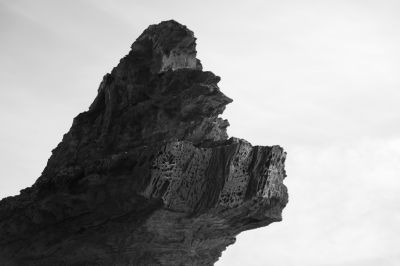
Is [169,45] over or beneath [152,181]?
over

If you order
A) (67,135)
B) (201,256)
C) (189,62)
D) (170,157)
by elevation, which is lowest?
(201,256)

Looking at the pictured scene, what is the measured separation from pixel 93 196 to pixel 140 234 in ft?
6.60

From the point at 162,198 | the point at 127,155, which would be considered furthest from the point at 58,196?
the point at 162,198

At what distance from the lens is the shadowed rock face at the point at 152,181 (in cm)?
1988

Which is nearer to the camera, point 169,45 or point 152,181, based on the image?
point 152,181

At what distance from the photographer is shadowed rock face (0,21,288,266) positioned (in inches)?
782

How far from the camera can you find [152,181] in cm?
1922

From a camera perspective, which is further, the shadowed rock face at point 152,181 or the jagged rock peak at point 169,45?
the jagged rock peak at point 169,45

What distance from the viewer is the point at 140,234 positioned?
2072 centimetres

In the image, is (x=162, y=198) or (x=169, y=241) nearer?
(x=162, y=198)

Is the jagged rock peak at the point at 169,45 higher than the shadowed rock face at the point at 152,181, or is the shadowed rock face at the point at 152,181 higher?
the jagged rock peak at the point at 169,45

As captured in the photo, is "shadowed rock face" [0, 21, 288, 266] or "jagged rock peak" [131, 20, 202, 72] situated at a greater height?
Result: "jagged rock peak" [131, 20, 202, 72]

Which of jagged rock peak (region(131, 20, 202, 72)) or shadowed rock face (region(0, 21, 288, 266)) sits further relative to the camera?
jagged rock peak (region(131, 20, 202, 72))

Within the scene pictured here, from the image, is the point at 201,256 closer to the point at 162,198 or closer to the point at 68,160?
the point at 162,198
